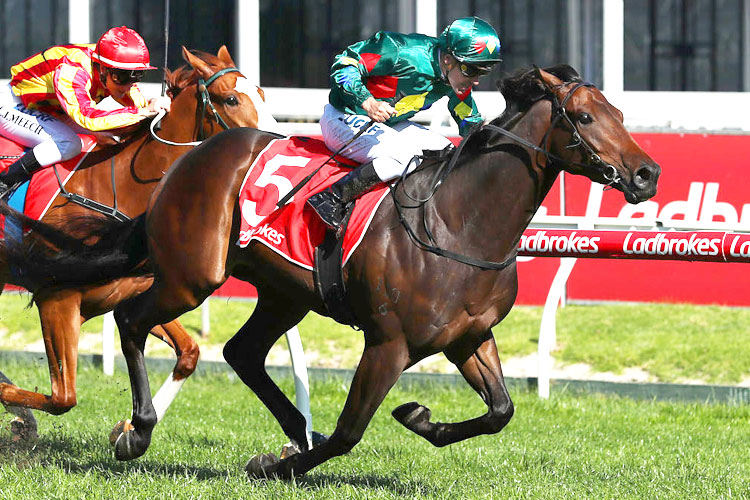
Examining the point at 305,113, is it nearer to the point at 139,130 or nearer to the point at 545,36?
the point at 545,36

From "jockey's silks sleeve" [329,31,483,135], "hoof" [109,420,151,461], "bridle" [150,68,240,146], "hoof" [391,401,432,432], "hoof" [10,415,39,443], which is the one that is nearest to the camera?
"jockey's silks sleeve" [329,31,483,135]

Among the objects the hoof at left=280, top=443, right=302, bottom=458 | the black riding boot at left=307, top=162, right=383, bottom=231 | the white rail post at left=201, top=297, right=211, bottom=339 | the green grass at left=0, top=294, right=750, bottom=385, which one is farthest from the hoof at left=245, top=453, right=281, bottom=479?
the white rail post at left=201, top=297, right=211, bottom=339

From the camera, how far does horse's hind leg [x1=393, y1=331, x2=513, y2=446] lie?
4.80 meters

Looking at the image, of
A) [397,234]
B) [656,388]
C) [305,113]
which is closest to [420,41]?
[397,234]

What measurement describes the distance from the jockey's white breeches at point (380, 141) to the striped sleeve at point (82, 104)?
112 cm

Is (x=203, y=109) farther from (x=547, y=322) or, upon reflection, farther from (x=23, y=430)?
(x=547, y=322)

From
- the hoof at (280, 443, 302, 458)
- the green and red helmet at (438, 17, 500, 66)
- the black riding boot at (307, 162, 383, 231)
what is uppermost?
the green and red helmet at (438, 17, 500, 66)

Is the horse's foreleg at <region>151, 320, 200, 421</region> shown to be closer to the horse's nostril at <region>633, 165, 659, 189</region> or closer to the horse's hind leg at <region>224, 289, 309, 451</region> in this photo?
the horse's hind leg at <region>224, 289, 309, 451</region>

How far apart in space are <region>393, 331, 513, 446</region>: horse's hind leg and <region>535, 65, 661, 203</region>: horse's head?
0.81 m

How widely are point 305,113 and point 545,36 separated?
3764 mm

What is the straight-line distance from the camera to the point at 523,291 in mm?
9367

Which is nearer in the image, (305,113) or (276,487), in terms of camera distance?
(276,487)

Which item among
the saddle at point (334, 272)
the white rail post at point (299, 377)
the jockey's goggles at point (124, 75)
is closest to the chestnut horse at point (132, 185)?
the jockey's goggles at point (124, 75)

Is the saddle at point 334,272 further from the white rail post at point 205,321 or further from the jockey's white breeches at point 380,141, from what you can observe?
the white rail post at point 205,321
